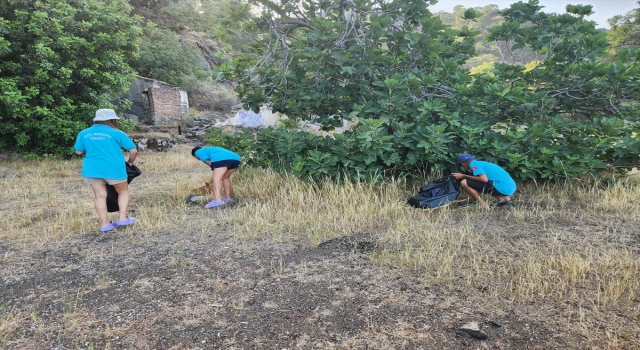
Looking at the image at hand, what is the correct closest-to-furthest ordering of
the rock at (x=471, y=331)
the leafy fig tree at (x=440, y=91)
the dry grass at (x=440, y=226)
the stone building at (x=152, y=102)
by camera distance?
the rock at (x=471, y=331) → the dry grass at (x=440, y=226) → the leafy fig tree at (x=440, y=91) → the stone building at (x=152, y=102)

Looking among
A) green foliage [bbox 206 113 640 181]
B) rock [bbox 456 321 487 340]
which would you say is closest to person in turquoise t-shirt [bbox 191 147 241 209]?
green foliage [bbox 206 113 640 181]

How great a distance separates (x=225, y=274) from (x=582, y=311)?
8.16 feet

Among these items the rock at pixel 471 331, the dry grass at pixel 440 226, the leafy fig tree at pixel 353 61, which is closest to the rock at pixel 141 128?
the dry grass at pixel 440 226

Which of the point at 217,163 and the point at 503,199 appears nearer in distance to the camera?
the point at 503,199

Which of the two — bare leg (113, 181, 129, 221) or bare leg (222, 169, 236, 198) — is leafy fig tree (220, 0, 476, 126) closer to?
bare leg (222, 169, 236, 198)

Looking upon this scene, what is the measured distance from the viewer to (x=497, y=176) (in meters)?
4.76

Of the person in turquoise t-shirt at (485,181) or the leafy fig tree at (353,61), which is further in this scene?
the leafy fig tree at (353,61)

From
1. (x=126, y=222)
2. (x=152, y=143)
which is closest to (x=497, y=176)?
(x=126, y=222)

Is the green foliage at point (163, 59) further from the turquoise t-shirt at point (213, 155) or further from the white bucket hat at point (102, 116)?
the white bucket hat at point (102, 116)

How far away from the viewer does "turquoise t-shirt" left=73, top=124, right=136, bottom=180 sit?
13.1 feet

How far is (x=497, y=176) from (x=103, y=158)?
480cm

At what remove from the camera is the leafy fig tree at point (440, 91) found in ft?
16.4

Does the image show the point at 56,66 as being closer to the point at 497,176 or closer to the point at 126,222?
the point at 126,222

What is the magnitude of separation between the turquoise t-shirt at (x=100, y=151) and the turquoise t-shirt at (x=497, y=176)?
438 centimetres
